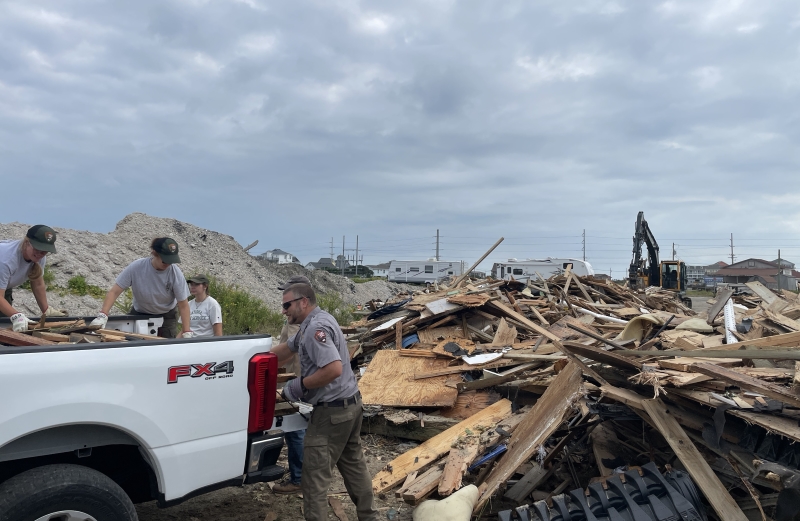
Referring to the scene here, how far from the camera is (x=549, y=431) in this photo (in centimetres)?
443

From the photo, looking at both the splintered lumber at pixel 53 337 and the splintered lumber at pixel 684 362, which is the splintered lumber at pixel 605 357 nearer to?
the splintered lumber at pixel 684 362

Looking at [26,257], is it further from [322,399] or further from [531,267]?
[531,267]

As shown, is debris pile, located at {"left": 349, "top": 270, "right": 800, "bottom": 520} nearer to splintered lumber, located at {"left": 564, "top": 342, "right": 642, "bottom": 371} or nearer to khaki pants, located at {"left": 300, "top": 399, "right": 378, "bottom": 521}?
splintered lumber, located at {"left": 564, "top": 342, "right": 642, "bottom": 371}

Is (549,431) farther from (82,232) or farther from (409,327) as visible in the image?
(82,232)

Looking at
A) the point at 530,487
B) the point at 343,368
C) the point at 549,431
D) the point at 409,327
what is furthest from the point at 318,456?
the point at 409,327

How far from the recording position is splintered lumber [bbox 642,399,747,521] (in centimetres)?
380

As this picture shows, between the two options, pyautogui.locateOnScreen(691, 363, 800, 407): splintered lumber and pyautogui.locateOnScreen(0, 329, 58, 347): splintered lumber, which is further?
pyautogui.locateOnScreen(691, 363, 800, 407): splintered lumber

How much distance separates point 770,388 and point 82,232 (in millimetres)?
23429

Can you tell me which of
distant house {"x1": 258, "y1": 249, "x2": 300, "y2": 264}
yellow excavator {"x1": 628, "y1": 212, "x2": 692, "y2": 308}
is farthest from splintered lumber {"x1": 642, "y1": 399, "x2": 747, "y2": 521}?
distant house {"x1": 258, "y1": 249, "x2": 300, "y2": 264}

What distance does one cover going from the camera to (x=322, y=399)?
12.8 ft

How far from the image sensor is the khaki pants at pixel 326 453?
381 centimetres

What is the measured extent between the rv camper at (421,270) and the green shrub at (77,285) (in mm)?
24136

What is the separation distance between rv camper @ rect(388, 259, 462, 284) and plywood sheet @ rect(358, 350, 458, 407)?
29.5 m

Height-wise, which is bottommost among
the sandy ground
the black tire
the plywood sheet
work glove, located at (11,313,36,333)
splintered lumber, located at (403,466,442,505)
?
the sandy ground
